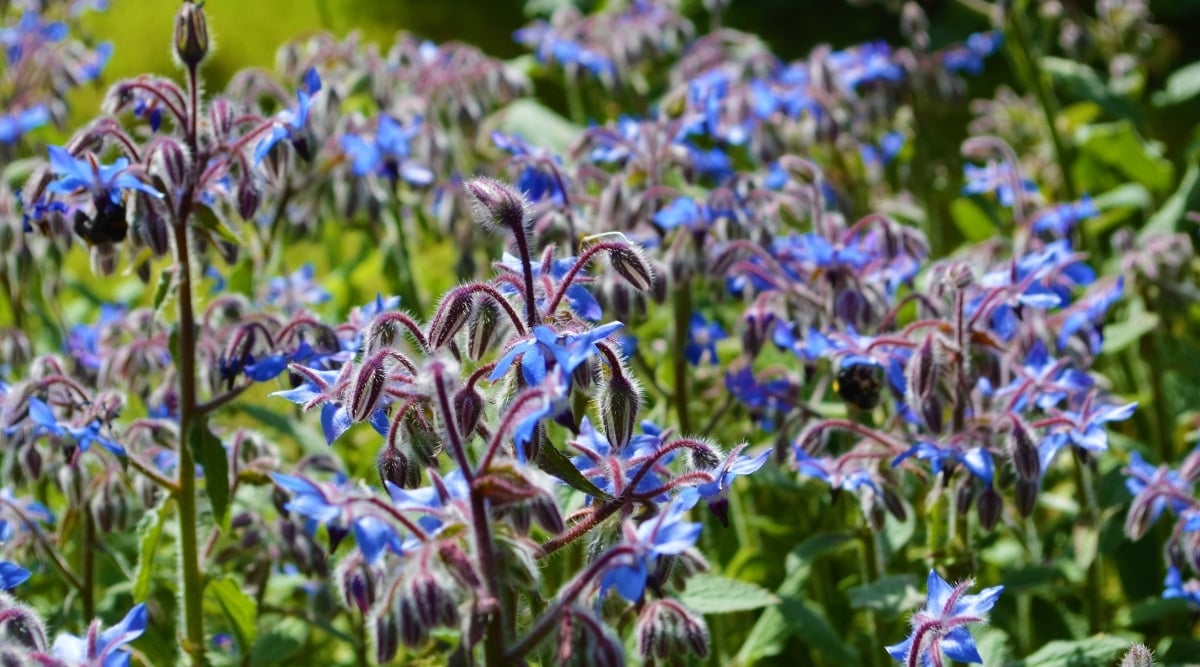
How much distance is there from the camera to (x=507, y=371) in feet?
4.44

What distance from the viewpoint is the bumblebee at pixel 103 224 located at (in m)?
1.78

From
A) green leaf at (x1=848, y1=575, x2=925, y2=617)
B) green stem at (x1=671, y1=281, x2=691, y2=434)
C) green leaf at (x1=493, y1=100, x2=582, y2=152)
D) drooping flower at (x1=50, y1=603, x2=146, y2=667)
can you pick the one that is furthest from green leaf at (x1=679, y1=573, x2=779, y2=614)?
green leaf at (x1=493, y1=100, x2=582, y2=152)

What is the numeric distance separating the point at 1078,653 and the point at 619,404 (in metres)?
0.91

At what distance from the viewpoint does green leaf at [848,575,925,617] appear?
75.5 inches

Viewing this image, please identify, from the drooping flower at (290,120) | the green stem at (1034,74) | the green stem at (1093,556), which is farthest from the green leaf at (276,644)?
the green stem at (1034,74)

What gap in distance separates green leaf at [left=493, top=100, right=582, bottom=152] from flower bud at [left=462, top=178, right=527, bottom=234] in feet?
7.56

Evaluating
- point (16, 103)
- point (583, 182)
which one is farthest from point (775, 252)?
point (16, 103)

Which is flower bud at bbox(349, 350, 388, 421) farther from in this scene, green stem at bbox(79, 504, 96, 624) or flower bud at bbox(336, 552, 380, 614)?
green stem at bbox(79, 504, 96, 624)

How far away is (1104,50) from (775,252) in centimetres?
216

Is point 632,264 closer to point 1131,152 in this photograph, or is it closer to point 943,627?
point 943,627

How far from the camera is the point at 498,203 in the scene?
137cm

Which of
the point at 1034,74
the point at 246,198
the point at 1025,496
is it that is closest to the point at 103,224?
the point at 246,198

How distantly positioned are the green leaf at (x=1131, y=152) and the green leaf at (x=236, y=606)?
8.48 ft

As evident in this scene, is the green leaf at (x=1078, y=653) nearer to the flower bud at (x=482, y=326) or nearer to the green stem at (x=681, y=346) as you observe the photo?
the green stem at (x=681, y=346)
